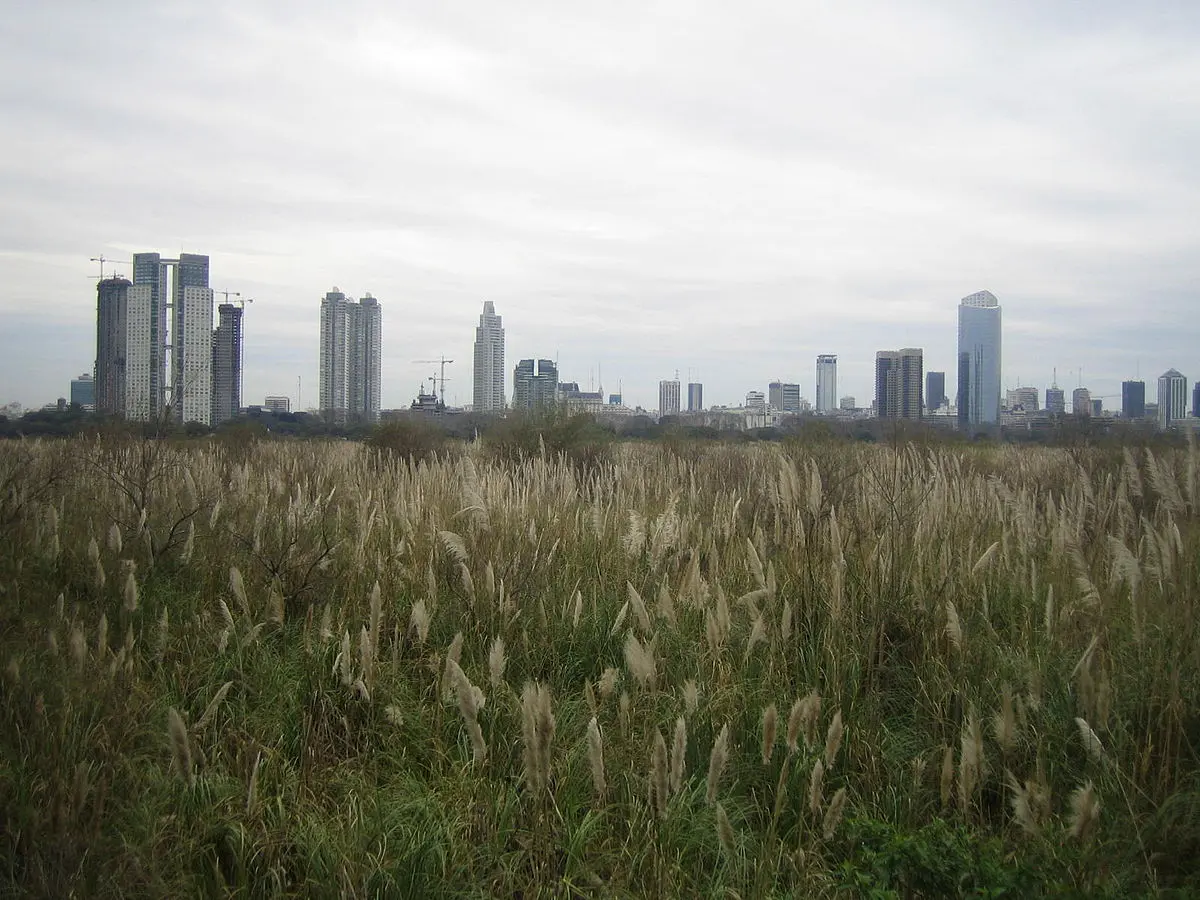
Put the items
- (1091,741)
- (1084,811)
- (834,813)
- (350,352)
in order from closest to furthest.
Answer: (1084,811), (834,813), (1091,741), (350,352)

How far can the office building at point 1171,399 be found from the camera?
40.0 ft

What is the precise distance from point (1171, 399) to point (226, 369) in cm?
1798

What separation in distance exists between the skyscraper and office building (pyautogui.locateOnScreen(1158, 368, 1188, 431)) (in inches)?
740

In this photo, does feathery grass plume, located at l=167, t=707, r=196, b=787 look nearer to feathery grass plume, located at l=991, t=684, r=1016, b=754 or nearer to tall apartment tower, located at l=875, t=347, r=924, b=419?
feathery grass plume, located at l=991, t=684, r=1016, b=754

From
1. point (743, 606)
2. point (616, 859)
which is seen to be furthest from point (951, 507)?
point (616, 859)

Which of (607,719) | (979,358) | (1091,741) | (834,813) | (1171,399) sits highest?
(979,358)

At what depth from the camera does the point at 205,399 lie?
1511cm

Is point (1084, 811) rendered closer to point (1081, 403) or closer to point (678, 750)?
point (678, 750)

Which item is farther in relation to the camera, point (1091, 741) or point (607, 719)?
point (607, 719)

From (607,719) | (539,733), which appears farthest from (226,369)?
(539,733)

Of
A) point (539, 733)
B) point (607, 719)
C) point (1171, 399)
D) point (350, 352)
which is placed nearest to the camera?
point (539, 733)

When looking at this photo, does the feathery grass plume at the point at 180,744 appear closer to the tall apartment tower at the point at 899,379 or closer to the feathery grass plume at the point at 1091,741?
the feathery grass plume at the point at 1091,741

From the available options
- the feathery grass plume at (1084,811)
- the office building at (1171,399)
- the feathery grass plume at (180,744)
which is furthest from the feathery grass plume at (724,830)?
the office building at (1171,399)

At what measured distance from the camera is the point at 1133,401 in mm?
16609
